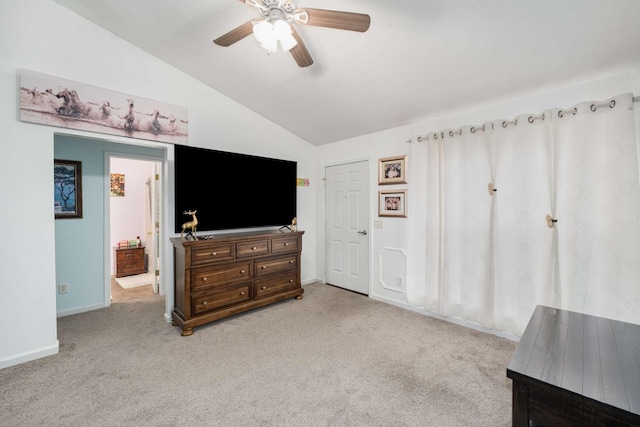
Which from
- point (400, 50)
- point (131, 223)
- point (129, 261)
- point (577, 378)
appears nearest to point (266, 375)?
point (577, 378)

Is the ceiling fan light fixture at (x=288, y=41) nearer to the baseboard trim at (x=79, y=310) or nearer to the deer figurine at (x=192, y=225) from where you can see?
the deer figurine at (x=192, y=225)

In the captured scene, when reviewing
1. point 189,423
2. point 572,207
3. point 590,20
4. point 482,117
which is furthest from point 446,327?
point 590,20

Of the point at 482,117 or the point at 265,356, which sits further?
the point at 482,117

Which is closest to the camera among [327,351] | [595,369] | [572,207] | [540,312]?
[595,369]

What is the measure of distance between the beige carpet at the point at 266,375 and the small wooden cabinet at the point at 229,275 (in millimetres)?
212

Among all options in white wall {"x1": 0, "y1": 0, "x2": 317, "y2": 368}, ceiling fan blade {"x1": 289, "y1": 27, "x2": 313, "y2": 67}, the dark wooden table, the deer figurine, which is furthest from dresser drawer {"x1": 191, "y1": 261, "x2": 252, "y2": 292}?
the dark wooden table

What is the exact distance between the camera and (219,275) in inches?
117

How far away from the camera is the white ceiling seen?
178 centimetres

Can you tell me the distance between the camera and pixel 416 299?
10.7 ft

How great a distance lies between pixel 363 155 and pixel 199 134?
220 centimetres

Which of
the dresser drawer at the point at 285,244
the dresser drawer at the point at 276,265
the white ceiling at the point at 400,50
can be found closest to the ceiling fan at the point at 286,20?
the white ceiling at the point at 400,50

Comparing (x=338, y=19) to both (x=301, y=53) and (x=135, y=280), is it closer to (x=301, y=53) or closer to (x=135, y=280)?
(x=301, y=53)

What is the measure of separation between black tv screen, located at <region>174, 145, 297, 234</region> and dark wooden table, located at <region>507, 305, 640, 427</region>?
2943mm

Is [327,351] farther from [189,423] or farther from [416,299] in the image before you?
[416,299]
